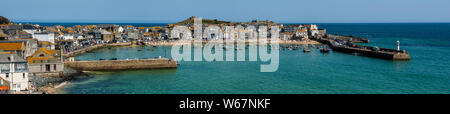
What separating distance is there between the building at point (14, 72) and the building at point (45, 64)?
20.4 feet

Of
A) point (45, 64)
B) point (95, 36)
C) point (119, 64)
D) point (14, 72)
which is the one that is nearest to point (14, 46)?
point (45, 64)

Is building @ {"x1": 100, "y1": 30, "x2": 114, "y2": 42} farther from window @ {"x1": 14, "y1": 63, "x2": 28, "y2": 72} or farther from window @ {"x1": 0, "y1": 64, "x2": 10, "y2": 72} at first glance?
window @ {"x1": 0, "y1": 64, "x2": 10, "y2": 72}

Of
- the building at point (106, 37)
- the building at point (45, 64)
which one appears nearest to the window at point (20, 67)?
the building at point (45, 64)

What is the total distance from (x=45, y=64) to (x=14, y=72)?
22.0ft

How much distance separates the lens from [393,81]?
2628 centimetres

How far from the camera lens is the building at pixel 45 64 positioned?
1021 inches

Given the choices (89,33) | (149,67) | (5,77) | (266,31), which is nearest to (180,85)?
(149,67)

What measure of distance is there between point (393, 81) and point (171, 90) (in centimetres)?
1713

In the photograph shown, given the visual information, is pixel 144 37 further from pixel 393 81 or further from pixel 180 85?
pixel 393 81

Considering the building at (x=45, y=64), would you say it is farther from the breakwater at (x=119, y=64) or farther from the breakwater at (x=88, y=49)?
the breakwater at (x=88, y=49)

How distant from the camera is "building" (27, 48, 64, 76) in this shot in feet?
85.1

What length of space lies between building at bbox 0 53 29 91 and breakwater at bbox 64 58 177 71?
10.1m

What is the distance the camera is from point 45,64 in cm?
2616

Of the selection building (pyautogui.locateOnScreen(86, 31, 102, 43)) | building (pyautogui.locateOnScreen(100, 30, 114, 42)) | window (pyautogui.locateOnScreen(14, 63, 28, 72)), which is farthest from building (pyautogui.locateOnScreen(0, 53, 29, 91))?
building (pyautogui.locateOnScreen(100, 30, 114, 42))
